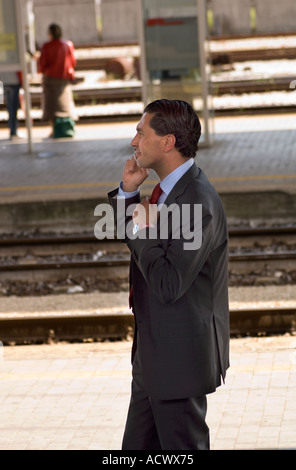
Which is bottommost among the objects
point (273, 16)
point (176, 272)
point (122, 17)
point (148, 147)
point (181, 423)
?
point (273, 16)

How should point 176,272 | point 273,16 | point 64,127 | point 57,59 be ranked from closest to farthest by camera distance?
1. point 176,272
2. point 57,59
3. point 64,127
4. point 273,16

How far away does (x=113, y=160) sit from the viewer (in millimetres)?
12727

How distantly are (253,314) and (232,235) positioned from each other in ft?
8.55

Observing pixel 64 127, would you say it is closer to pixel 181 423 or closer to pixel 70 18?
pixel 181 423

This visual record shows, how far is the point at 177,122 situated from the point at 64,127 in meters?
12.1

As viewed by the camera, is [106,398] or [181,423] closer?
[181,423]

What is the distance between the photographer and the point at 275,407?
17.2 feet

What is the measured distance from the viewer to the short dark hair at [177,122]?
3111 millimetres

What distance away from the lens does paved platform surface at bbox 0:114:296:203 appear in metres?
10.7

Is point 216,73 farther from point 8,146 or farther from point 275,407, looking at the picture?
point 275,407

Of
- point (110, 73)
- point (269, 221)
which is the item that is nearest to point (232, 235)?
point (269, 221)

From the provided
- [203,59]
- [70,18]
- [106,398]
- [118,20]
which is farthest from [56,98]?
[70,18]

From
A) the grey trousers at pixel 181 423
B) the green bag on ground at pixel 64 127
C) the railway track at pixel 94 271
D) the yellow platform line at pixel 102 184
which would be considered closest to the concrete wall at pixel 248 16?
the green bag on ground at pixel 64 127

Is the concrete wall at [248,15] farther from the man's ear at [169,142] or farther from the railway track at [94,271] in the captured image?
the man's ear at [169,142]
